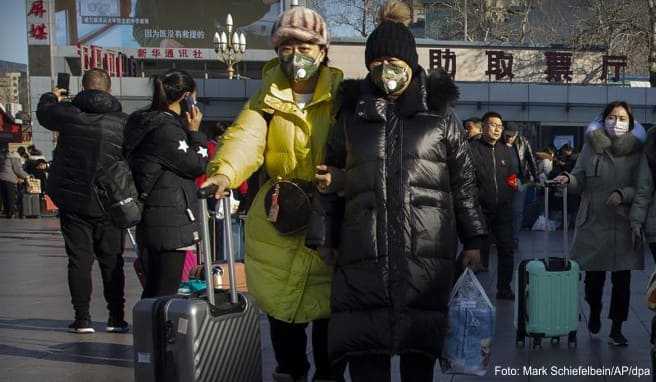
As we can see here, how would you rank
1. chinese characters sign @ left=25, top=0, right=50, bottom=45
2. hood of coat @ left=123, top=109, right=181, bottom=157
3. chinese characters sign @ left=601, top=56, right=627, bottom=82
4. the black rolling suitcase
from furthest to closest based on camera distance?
chinese characters sign @ left=25, top=0, right=50, bottom=45
chinese characters sign @ left=601, top=56, right=627, bottom=82
the black rolling suitcase
hood of coat @ left=123, top=109, right=181, bottom=157

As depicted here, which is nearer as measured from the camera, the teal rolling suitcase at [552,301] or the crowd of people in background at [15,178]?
the teal rolling suitcase at [552,301]

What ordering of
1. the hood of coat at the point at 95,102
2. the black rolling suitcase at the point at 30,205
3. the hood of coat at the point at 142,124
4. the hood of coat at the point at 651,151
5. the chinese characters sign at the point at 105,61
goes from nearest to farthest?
the hood of coat at the point at 142,124, the hood of coat at the point at 651,151, the hood of coat at the point at 95,102, the black rolling suitcase at the point at 30,205, the chinese characters sign at the point at 105,61

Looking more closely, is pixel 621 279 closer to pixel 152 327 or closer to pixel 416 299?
pixel 416 299

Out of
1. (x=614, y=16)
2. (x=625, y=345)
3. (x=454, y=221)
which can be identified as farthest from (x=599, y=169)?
(x=614, y=16)

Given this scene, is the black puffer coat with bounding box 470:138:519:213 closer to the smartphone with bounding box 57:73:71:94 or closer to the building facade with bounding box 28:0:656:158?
the smartphone with bounding box 57:73:71:94

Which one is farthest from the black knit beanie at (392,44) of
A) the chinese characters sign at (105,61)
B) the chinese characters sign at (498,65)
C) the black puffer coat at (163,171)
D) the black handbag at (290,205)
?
the chinese characters sign at (105,61)

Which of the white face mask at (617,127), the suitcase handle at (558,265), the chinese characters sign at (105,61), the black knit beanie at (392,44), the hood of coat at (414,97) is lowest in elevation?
the suitcase handle at (558,265)

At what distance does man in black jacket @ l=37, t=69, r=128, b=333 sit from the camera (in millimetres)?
6668

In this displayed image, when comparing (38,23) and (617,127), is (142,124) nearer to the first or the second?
(617,127)

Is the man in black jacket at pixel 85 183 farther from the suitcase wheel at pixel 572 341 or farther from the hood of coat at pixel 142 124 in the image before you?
the suitcase wheel at pixel 572 341

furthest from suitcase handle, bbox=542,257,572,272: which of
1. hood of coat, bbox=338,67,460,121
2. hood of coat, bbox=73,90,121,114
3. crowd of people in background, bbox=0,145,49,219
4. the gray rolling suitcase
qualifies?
crowd of people in background, bbox=0,145,49,219

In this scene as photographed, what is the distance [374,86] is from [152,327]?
Result: 1368mm

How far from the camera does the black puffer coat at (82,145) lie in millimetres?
6641

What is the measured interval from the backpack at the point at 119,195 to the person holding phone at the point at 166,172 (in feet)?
0.61
